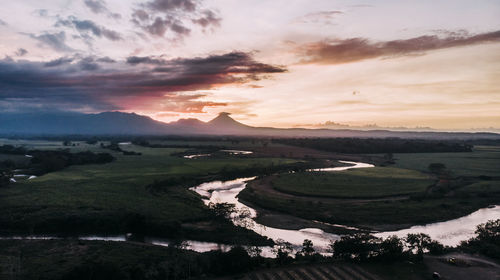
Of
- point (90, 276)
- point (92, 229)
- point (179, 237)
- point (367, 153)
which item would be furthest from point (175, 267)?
point (367, 153)

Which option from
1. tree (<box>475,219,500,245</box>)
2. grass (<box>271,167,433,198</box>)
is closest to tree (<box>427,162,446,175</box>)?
grass (<box>271,167,433,198</box>)

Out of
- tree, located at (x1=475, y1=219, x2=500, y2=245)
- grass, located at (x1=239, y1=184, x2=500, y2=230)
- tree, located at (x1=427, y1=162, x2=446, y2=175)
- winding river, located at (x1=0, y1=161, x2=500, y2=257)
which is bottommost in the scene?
winding river, located at (x1=0, y1=161, x2=500, y2=257)

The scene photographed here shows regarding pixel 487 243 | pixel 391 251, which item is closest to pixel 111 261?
pixel 391 251

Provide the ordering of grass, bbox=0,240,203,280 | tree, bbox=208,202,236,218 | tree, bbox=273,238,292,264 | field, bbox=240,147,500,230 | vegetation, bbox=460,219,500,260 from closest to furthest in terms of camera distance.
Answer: grass, bbox=0,240,203,280 → tree, bbox=273,238,292,264 → vegetation, bbox=460,219,500,260 → tree, bbox=208,202,236,218 → field, bbox=240,147,500,230

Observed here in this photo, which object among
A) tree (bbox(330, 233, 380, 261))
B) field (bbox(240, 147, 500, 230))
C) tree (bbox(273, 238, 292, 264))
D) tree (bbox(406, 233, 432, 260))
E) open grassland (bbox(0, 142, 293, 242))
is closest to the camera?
tree (bbox(273, 238, 292, 264))

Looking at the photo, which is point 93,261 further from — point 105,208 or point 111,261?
point 105,208

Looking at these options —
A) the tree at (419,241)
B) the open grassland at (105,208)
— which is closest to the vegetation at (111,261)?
the open grassland at (105,208)

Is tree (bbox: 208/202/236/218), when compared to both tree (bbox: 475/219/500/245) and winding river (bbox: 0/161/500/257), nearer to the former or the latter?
winding river (bbox: 0/161/500/257)

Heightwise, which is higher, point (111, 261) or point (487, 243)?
point (487, 243)

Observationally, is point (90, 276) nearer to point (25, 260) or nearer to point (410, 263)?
point (25, 260)
